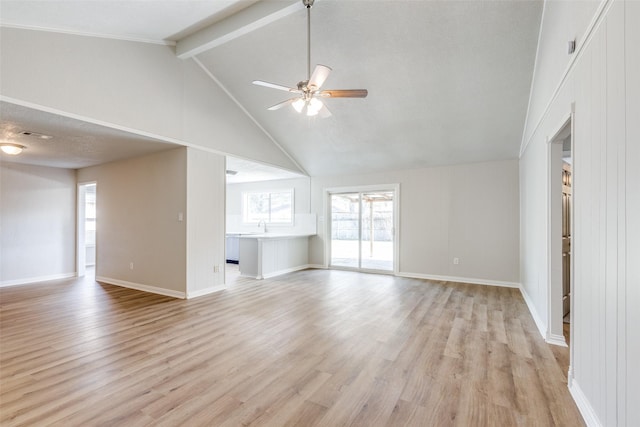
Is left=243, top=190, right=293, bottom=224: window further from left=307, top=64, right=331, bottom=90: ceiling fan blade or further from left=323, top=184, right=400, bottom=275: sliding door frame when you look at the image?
left=307, top=64, right=331, bottom=90: ceiling fan blade

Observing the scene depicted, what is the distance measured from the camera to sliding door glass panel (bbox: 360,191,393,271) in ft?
21.8

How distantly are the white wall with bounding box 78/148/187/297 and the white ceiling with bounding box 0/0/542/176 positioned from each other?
5.65 feet

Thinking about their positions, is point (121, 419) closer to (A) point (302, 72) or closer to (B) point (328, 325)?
(B) point (328, 325)

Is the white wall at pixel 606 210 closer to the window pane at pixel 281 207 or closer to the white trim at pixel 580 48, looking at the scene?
the white trim at pixel 580 48

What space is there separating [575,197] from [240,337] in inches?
124

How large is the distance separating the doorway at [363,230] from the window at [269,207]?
1.28 m

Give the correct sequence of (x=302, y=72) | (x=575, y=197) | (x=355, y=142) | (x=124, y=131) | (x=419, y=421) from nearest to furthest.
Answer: (x=419, y=421) < (x=575, y=197) < (x=124, y=131) < (x=302, y=72) < (x=355, y=142)

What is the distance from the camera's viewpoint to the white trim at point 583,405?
170 cm

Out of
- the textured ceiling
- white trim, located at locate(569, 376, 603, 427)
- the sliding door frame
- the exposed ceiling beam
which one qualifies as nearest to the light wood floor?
white trim, located at locate(569, 376, 603, 427)

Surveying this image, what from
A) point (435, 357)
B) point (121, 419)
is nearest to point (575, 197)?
point (435, 357)

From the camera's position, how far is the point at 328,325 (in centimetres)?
339

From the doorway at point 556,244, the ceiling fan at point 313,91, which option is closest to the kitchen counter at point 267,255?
the ceiling fan at point 313,91

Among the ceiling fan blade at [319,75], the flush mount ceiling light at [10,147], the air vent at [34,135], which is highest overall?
the ceiling fan blade at [319,75]

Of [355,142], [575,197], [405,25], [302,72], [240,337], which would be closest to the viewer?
[575,197]
